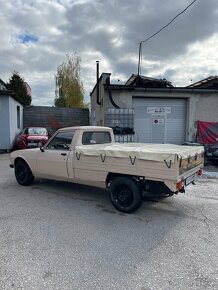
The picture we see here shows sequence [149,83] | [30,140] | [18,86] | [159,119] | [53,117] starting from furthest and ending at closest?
[18,86]
[53,117]
[149,83]
[159,119]
[30,140]

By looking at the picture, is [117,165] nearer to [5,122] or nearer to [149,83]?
[5,122]

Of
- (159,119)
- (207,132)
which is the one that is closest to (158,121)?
(159,119)

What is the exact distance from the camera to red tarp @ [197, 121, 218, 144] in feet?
37.2

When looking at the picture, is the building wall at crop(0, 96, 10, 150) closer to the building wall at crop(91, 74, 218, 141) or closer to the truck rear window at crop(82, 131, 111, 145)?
the building wall at crop(91, 74, 218, 141)

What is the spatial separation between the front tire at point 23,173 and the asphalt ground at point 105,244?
Answer: 95 cm

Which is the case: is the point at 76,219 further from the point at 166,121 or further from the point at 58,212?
the point at 166,121

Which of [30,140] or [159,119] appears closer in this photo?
[30,140]

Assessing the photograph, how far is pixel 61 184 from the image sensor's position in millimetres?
6406

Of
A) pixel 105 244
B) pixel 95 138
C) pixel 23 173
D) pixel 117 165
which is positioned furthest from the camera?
pixel 23 173

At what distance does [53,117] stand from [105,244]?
60.4 ft

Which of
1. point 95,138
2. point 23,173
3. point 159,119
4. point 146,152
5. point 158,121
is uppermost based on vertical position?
point 159,119

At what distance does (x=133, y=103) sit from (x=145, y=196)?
818 cm

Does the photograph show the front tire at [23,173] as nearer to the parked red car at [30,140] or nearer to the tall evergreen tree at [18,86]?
the parked red car at [30,140]

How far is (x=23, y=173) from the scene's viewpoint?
20.5 ft
